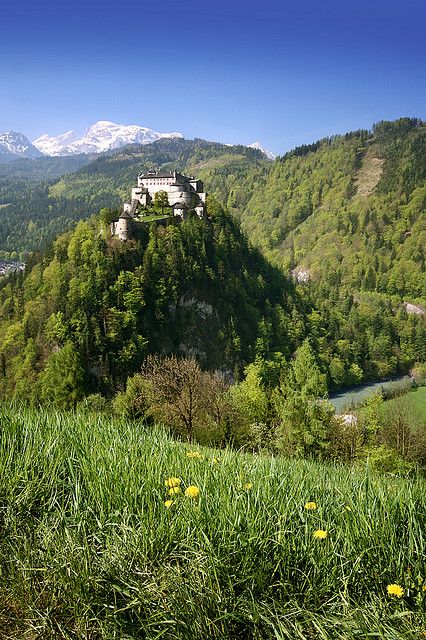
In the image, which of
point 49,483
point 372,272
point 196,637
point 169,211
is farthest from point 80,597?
point 372,272

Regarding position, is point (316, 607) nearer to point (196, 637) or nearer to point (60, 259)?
point (196, 637)

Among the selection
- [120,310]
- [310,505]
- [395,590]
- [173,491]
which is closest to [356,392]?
[120,310]

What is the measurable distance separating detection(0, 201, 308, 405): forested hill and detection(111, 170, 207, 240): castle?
2.37 meters

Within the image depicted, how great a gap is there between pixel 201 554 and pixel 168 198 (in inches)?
3686

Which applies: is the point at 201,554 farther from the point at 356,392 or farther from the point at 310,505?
the point at 356,392

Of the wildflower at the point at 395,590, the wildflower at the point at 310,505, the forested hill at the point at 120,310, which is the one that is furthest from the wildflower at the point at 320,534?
the forested hill at the point at 120,310

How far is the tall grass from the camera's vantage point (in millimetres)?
2043

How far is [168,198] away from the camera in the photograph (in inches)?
3622

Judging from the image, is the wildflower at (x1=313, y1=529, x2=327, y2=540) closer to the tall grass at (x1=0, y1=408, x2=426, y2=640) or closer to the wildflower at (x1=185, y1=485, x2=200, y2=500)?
the tall grass at (x1=0, y1=408, x2=426, y2=640)

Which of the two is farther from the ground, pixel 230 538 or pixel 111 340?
pixel 230 538

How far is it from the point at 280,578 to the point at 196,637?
21.8 inches

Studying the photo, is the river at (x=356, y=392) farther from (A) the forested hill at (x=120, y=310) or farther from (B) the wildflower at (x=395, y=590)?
(B) the wildflower at (x=395, y=590)

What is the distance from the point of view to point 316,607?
213 centimetres

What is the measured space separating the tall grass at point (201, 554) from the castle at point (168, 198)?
250ft
